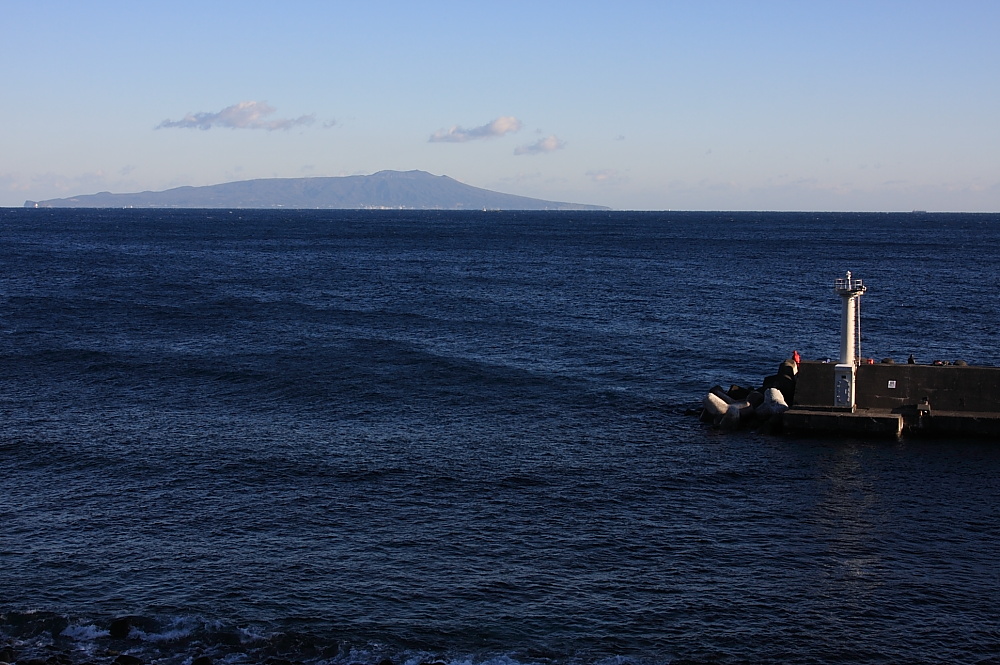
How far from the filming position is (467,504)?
118 feet

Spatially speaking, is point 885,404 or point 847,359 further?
point 885,404

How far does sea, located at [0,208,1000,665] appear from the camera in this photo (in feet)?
86.5

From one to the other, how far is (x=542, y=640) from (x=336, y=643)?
5.19 m

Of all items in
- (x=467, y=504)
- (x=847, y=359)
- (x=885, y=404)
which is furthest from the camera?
(x=885, y=404)

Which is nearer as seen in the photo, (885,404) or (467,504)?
(467,504)

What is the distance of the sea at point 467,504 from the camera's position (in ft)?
86.5

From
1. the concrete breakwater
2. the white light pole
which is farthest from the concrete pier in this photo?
the white light pole

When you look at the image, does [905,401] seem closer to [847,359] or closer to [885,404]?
[885,404]

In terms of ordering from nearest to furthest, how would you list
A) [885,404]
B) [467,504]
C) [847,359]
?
1. [467,504]
2. [847,359]
3. [885,404]

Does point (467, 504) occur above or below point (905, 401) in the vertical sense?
below

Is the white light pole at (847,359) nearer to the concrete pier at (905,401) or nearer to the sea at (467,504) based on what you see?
the concrete pier at (905,401)

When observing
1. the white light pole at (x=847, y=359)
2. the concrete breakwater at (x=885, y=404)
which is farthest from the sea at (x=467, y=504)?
the white light pole at (x=847, y=359)

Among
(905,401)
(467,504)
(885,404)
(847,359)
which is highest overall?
(847,359)

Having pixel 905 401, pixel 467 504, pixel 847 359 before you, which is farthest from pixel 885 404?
pixel 467 504
